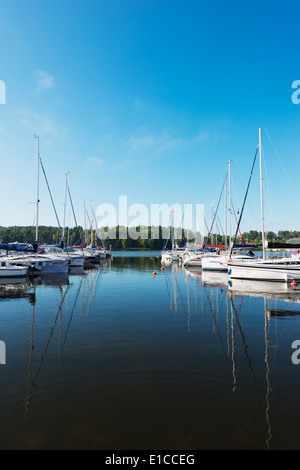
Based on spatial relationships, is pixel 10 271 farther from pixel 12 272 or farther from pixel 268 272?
pixel 268 272

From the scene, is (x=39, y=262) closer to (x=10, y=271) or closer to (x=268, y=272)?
(x=10, y=271)

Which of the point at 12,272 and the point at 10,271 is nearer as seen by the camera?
the point at 10,271

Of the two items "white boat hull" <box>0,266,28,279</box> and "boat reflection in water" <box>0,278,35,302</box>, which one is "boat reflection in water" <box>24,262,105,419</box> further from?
"white boat hull" <box>0,266,28,279</box>

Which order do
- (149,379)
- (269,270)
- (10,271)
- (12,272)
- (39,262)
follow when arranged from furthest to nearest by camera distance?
(39,262) < (12,272) < (10,271) < (269,270) < (149,379)

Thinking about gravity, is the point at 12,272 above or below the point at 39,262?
below

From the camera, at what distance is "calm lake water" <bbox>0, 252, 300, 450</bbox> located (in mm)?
5348

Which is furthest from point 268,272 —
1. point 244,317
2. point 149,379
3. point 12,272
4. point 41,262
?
point 12,272

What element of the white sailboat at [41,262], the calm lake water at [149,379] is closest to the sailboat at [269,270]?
the calm lake water at [149,379]

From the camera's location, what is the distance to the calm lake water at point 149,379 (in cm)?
535

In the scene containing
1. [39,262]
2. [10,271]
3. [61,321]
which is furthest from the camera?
[39,262]

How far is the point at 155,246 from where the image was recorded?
17725cm

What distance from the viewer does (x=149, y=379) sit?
764 cm

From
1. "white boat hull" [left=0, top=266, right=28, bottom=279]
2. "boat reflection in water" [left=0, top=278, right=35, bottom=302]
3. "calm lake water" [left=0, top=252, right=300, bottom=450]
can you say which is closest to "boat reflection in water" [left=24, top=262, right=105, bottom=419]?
"calm lake water" [left=0, top=252, right=300, bottom=450]

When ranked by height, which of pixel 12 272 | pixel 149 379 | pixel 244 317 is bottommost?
pixel 244 317
